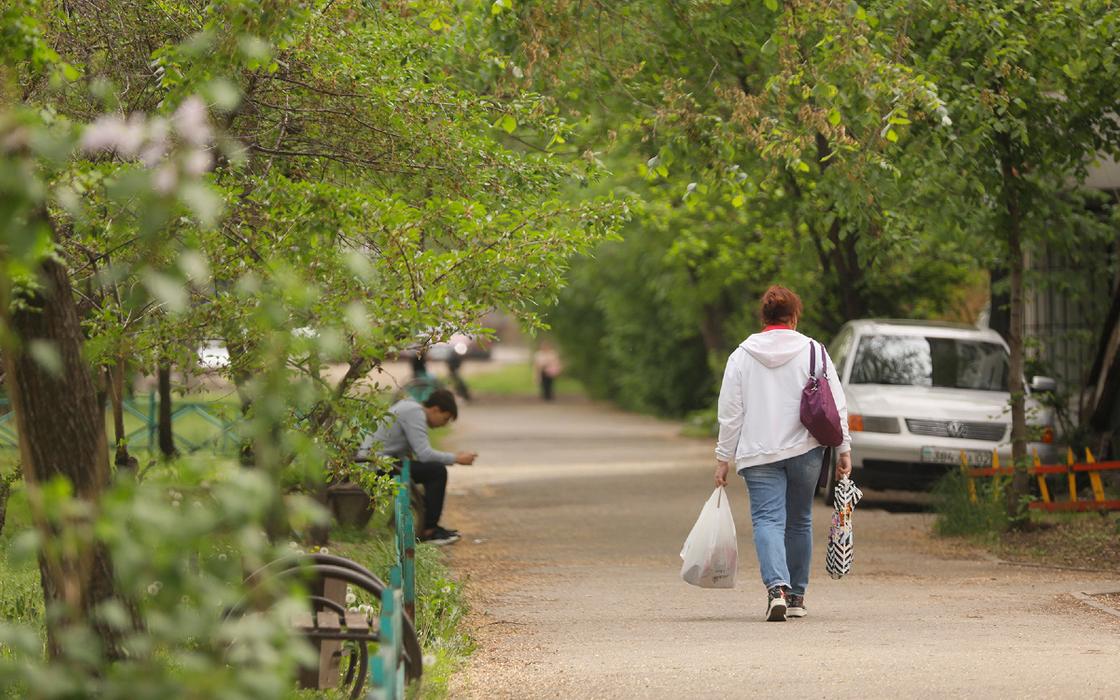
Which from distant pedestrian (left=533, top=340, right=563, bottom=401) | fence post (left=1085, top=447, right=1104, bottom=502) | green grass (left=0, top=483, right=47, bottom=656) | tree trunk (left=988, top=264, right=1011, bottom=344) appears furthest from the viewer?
distant pedestrian (left=533, top=340, right=563, bottom=401)

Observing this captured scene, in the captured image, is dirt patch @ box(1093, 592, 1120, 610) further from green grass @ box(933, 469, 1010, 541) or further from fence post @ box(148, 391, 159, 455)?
fence post @ box(148, 391, 159, 455)

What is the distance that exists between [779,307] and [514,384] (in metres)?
48.1

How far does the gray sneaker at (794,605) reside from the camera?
846 cm

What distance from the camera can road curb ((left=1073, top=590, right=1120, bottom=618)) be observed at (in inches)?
340

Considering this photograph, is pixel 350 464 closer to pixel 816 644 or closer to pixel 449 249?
pixel 449 249

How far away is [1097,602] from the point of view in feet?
29.7

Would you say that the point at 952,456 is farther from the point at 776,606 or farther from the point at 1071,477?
the point at 776,606

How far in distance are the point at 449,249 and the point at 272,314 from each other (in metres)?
3.85

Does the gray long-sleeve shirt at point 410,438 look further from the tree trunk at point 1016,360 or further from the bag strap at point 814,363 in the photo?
the tree trunk at point 1016,360

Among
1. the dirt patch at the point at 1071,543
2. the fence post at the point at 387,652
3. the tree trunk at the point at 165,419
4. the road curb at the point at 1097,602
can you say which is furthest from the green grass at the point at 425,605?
the dirt patch at the point at 1071,543

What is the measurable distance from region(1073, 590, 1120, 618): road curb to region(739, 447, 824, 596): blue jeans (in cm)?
162

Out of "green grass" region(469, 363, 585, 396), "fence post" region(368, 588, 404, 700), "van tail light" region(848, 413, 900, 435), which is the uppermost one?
"fence post" region(368, 588, 404, 700)

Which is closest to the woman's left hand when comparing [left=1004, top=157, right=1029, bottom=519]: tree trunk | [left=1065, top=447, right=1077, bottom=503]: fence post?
[left=1004, top=157, right=1029, bottom=519]: tree trunk

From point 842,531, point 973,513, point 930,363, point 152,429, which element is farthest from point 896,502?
point 152,429
